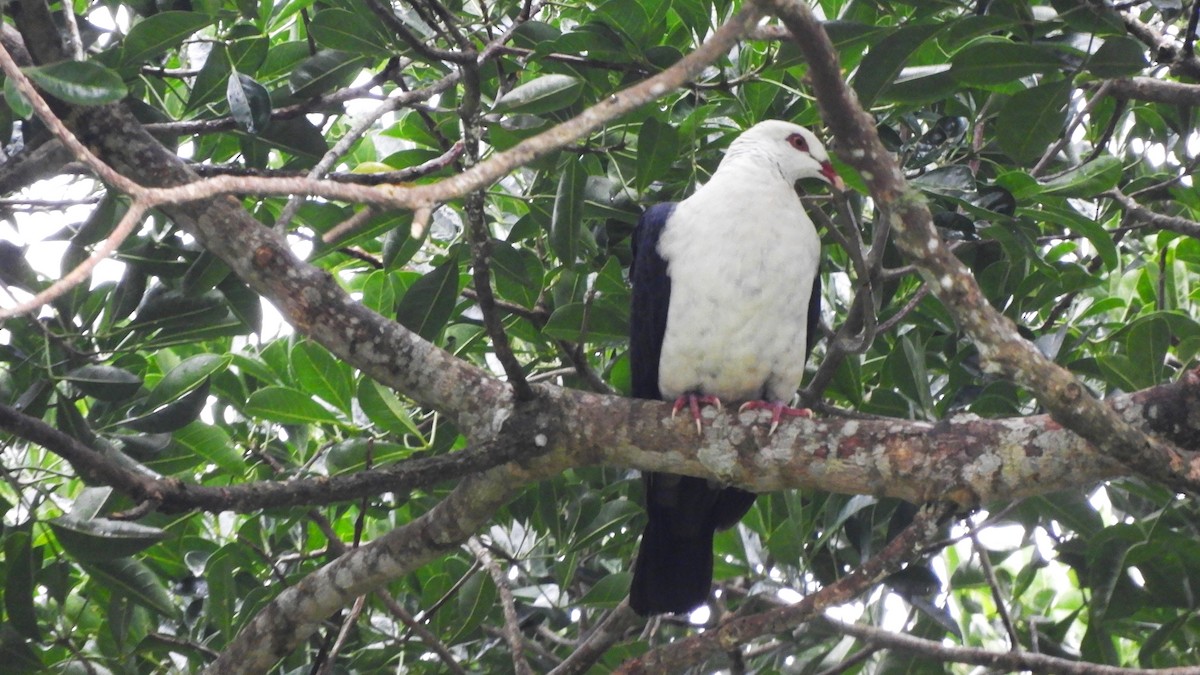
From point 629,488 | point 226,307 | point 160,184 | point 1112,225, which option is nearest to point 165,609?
point 226,307

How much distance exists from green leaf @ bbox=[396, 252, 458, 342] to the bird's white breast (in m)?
0.58

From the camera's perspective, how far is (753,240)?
304 centimetres

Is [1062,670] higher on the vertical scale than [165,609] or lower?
lower

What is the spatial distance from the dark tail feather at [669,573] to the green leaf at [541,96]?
4.03ft

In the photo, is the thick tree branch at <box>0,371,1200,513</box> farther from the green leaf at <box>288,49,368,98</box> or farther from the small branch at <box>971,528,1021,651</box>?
the green leaf at <box>288,49,368,98</box>

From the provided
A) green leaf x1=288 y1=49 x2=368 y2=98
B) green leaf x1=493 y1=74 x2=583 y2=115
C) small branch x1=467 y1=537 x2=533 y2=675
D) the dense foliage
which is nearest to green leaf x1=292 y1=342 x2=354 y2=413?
the dense foliage

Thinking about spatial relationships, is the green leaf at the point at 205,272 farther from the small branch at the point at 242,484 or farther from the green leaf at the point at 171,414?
the small branch at the point at 242,484

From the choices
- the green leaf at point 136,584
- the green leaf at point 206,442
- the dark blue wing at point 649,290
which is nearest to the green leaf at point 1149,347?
the dark blue wing at point 649,290

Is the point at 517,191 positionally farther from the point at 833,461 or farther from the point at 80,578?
the point at 80,578

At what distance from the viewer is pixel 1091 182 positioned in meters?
2.51

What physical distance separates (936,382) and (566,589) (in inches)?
47.6

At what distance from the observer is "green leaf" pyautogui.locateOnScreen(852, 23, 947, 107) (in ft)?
7.50

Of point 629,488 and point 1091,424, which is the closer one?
point 1091,424

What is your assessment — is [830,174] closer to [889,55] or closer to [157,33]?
[889,55]
